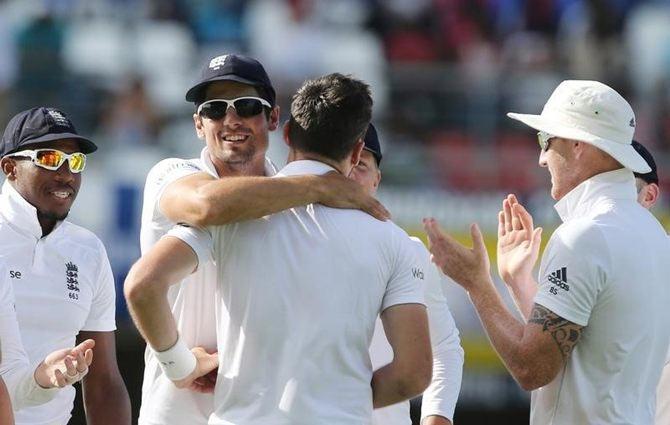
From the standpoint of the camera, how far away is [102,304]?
6395 mm

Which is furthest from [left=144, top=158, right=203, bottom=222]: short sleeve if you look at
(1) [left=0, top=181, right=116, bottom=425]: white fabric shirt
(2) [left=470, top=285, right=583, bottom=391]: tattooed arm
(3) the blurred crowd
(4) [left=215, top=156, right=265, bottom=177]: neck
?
(3) the blurred crowd

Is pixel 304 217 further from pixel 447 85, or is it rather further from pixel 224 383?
pixel 447 85

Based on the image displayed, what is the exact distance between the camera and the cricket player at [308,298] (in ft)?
14.8

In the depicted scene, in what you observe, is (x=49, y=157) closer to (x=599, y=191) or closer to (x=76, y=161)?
(x=76, y=161)

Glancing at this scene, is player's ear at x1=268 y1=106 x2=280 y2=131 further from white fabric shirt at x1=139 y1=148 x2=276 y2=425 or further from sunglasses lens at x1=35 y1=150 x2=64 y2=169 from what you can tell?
sunglasses lens at x1=35 y1=150 x2=64 y2=169

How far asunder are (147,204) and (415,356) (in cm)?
128

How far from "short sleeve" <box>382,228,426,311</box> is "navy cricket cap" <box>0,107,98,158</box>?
2.13 metres

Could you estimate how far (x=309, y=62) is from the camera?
1435 cm

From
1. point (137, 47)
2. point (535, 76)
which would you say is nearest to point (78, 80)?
point (137, 47)

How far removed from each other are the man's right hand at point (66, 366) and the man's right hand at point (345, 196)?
104 centimetres

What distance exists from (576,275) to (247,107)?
4.62 feet

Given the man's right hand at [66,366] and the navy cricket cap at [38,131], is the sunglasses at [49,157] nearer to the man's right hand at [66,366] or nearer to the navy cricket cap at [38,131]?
the navy cricket cap at [38,131]

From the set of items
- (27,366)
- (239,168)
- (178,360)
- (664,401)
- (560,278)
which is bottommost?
(664,401)

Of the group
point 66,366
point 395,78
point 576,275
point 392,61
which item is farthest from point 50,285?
point 392,61
